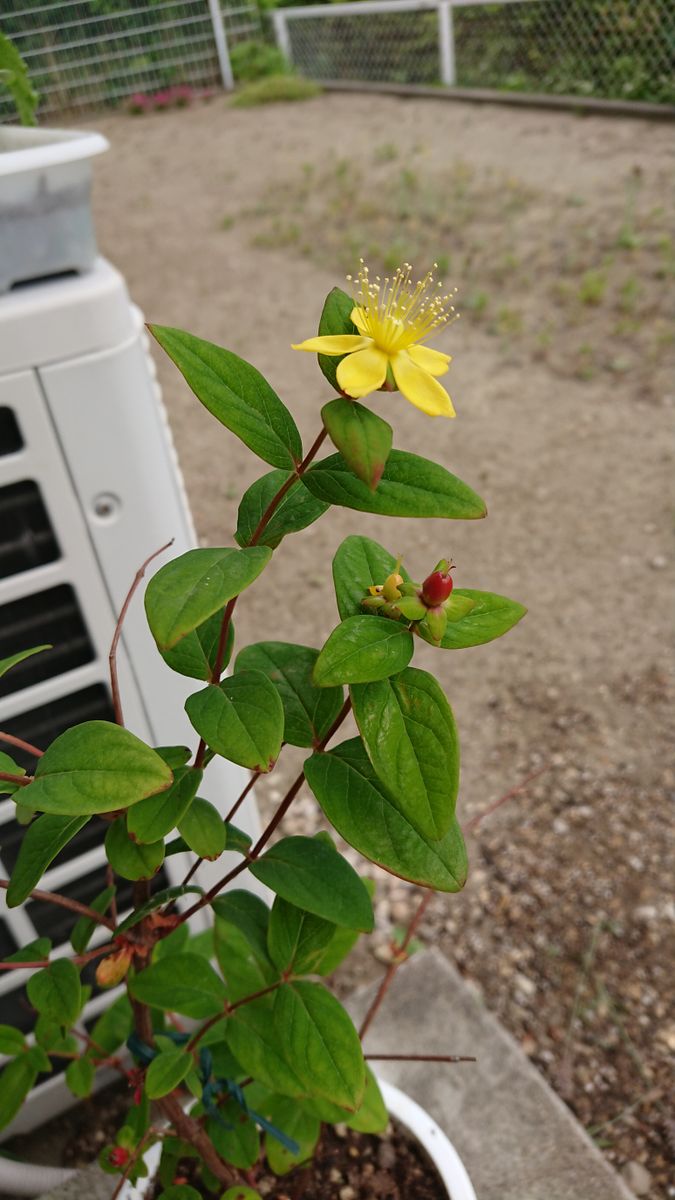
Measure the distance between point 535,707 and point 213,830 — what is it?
4.72ft

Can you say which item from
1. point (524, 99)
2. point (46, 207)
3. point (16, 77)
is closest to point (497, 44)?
point (524, 99)

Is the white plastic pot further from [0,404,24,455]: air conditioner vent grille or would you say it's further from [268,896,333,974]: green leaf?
[0,404,24,455]: air conditioner vent grille

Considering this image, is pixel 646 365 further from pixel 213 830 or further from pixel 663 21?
pixel 213 830

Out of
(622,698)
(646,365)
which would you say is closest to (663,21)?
(646,365)

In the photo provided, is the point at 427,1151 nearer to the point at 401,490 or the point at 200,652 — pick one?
the point at 200,652

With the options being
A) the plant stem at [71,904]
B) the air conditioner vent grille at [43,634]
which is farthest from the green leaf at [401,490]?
the air conditioner vent grille at [43,634]

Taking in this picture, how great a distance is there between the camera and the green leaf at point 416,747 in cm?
44

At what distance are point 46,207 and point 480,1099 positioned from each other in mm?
977

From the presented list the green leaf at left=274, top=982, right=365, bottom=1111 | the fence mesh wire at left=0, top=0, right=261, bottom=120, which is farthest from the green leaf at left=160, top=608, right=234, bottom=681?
the fence mesh wire at left=0, top=0, right=261, bottom=120

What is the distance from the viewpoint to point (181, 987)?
655mm

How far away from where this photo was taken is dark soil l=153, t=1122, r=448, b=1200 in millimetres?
811

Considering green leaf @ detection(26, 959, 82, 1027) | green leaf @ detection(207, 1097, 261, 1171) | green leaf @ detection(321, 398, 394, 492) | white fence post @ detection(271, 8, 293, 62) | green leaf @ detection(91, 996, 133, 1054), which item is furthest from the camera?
white fence post @ detection(271, 8, 293, 62)

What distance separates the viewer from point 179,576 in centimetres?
42

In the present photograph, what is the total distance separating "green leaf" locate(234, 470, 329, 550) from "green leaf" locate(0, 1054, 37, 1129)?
22.7 inches
